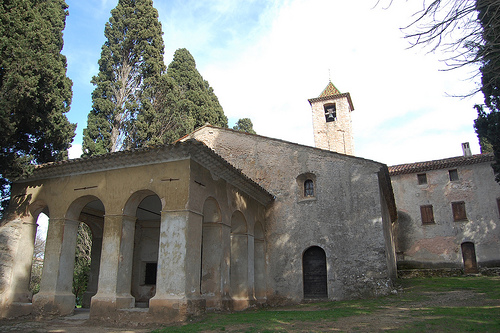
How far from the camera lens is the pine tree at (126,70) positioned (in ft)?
58.9

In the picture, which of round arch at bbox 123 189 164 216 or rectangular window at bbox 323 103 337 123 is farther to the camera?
rectangular window at bbox 323 103 337 123

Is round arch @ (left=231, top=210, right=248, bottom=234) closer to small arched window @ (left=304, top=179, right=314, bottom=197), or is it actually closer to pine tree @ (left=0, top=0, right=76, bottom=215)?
small arched window @ (left=304, top=179, right=314, bottom=197)

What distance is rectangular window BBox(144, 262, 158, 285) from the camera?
13.8 m

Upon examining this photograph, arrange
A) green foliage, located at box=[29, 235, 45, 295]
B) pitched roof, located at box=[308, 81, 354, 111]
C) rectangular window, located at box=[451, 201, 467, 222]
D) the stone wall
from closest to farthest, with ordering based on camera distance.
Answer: rectangular window, located at box=[451, 201, 467, 222] < green foliage, located at box=[29, 235, 45, 295] < the stone wall < pitched roof, located at box=[308, 81, 354, 111]

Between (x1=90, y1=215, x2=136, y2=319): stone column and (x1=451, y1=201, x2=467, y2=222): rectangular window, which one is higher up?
(x1=451, y1=201, x2=467, y2=222): rectangular window

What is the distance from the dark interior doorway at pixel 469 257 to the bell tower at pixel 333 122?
9.88 metres

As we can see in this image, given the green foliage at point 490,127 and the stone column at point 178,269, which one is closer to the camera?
the stone column at point 178,269

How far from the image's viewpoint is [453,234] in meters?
24.3

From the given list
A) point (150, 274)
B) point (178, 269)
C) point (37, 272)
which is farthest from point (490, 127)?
point (37, 272)

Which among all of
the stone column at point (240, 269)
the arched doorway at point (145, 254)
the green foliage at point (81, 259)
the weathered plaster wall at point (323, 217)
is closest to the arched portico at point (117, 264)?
the arched doorway at point (145, 254)

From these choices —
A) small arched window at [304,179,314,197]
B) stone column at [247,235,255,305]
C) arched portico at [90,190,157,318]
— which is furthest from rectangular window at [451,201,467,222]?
arched portico at [90,190,157,318]

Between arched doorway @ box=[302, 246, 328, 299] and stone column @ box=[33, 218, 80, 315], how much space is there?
818 cm

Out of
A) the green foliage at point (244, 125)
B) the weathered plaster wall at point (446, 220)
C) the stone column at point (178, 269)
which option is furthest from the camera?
the green foliage at point (244, 125)

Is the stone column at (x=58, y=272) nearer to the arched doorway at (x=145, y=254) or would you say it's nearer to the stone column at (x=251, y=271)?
the arched doorway at (x=145, y=254)
